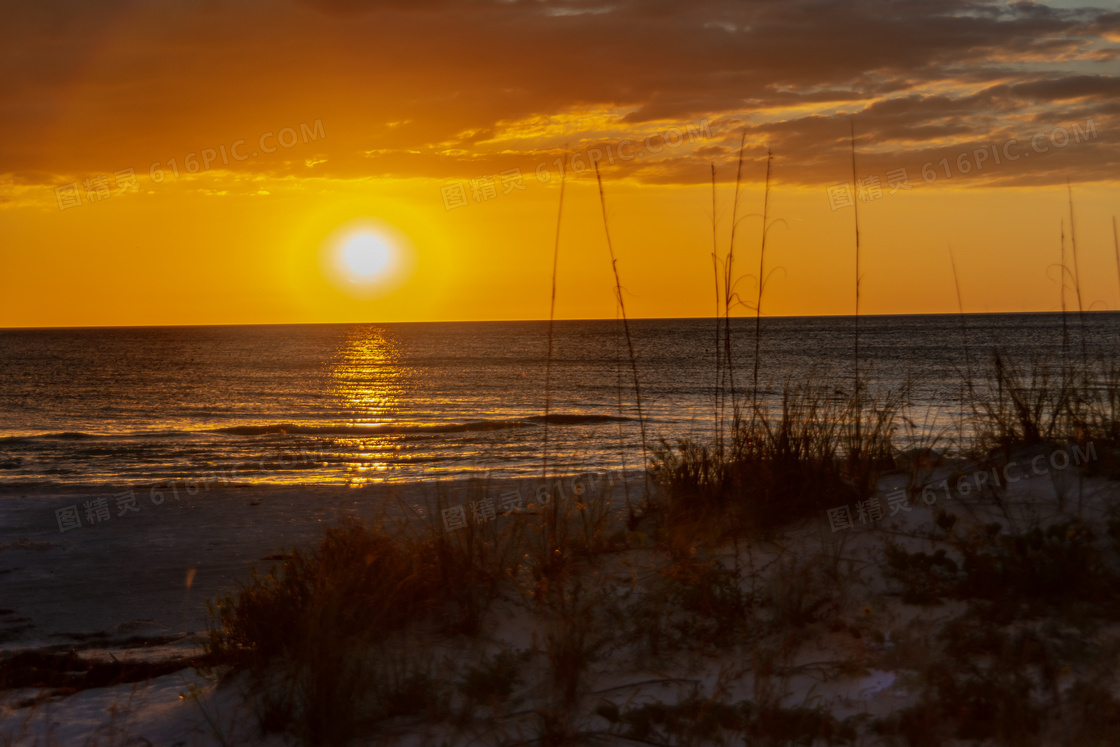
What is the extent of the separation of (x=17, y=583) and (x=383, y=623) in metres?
4.80

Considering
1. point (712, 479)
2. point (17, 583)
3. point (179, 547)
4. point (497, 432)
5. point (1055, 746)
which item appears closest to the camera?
point (1055, 746)

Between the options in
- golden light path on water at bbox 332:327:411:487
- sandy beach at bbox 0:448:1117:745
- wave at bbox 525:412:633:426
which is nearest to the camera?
sandy beach at bbox 0:448:1117:745

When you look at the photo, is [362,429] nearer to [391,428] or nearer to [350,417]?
[391,428]

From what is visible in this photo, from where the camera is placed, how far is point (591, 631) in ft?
11.7

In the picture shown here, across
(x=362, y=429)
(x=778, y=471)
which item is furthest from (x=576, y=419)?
(x=778, y=471)

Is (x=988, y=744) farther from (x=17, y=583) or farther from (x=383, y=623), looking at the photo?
(x=17, y=583)

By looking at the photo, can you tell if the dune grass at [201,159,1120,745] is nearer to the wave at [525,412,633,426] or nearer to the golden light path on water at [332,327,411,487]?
the golden light path on water at [332,327,411,487]

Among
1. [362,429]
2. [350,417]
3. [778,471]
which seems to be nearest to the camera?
[778,471]

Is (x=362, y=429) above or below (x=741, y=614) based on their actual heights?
above

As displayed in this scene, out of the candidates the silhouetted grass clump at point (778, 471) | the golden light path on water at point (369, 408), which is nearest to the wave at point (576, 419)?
the golden light path on water at point (369, 408)

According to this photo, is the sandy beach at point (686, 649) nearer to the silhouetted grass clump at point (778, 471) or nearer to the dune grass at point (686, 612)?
the dune grass at point (686, 612)

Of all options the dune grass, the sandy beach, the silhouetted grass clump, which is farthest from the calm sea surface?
the sandy beach

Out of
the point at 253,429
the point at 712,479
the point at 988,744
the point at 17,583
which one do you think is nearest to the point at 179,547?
the point at 17,583

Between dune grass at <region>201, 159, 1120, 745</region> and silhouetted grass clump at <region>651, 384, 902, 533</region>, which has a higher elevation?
silhouetted grass clump at <region>651, 384, 902, 533</region>
